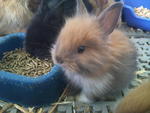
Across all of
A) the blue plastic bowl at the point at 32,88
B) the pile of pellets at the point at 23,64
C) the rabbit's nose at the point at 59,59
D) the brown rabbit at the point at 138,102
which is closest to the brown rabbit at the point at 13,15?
the pile of pellets at the point at 23,64

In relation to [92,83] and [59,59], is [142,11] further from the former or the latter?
[59,59]

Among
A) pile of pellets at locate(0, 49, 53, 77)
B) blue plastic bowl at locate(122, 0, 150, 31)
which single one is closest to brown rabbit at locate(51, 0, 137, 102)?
pile of pellets at locate(0, 49, 53, 77)

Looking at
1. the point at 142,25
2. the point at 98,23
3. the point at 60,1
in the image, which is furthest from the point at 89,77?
the point at 142,25

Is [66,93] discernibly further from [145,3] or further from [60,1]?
[145,3]

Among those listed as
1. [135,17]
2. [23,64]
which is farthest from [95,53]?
[135,17]

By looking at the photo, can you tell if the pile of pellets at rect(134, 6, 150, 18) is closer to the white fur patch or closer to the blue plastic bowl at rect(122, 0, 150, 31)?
the blue plastic bowl at rect(122, 0, 150, 31)

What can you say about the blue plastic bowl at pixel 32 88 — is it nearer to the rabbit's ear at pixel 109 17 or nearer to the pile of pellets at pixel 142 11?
the rabbit's ear at pixel 109 17
